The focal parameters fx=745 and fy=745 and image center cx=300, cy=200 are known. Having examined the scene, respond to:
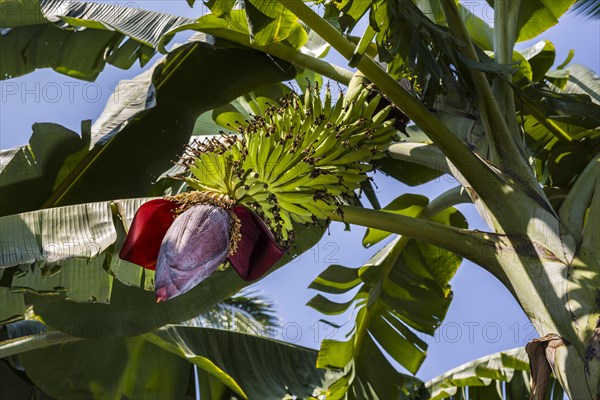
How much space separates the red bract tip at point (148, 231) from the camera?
1.69m

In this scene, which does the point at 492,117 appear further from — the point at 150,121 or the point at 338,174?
the point at 150,121

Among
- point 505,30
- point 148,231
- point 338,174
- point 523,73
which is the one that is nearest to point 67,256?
point 148,231

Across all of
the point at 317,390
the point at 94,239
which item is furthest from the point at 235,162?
the point at 317,390

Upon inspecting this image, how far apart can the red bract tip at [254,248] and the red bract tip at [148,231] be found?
0.16 m

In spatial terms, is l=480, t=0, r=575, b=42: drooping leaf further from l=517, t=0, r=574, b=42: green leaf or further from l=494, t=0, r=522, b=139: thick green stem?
l=494, t=0, r=522, b=139: thick green stem

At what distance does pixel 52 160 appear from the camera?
2367mm

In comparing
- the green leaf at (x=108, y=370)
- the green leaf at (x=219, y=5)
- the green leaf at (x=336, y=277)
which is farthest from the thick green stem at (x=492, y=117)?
the green leaf at (x=108, y=370)

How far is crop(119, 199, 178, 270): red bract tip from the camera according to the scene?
1.69 m

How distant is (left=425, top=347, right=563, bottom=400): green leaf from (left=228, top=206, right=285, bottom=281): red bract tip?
1639 mm

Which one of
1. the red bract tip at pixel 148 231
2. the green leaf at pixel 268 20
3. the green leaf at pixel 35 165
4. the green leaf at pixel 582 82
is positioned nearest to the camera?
the red bract tip at pixel 148 231

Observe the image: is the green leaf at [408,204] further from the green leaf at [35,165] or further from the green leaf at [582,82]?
the green leaf at [35,165]

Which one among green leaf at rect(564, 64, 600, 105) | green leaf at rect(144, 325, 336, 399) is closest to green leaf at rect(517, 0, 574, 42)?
green leaf at rect(564, 64, 600, 105)

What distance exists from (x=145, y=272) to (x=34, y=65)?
133 centimetres

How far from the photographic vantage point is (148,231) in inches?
67.3
